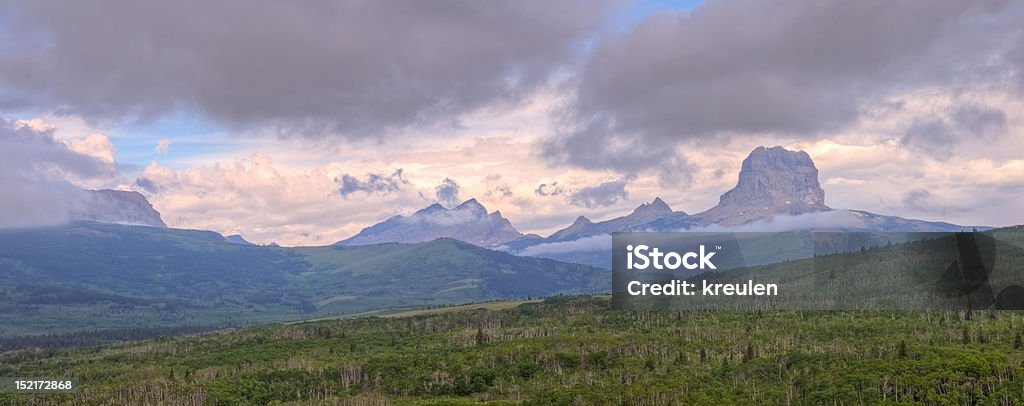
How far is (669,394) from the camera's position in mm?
184875

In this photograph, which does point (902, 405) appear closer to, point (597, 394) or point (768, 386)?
point (768, 386)

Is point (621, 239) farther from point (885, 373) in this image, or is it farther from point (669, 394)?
point (885, 373)

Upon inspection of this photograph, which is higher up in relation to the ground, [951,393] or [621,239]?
[621,239]

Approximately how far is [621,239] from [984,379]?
259ft

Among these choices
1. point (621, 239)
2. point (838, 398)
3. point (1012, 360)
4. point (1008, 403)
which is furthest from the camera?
point (621, 239)

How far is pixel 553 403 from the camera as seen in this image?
612 feet

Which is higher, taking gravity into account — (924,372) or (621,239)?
(621,239)

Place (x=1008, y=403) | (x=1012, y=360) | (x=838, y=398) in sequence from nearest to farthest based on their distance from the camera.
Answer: (x=1008, y=403)
(x=838, y=398)
(x=1012, y=360)

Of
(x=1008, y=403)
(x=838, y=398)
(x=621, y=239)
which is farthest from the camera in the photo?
(x=621, y=239)

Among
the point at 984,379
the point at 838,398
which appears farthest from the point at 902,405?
the point at 984,379

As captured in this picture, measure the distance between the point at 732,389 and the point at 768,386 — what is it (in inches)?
308

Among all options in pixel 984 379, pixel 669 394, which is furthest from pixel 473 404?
pixel 984 379

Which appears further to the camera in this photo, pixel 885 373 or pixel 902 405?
pixel 885 373

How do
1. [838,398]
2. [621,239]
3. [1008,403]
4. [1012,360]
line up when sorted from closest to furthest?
1. [1008,403]
2. [838,398]
3. [1012,360]
4. [621,239]
